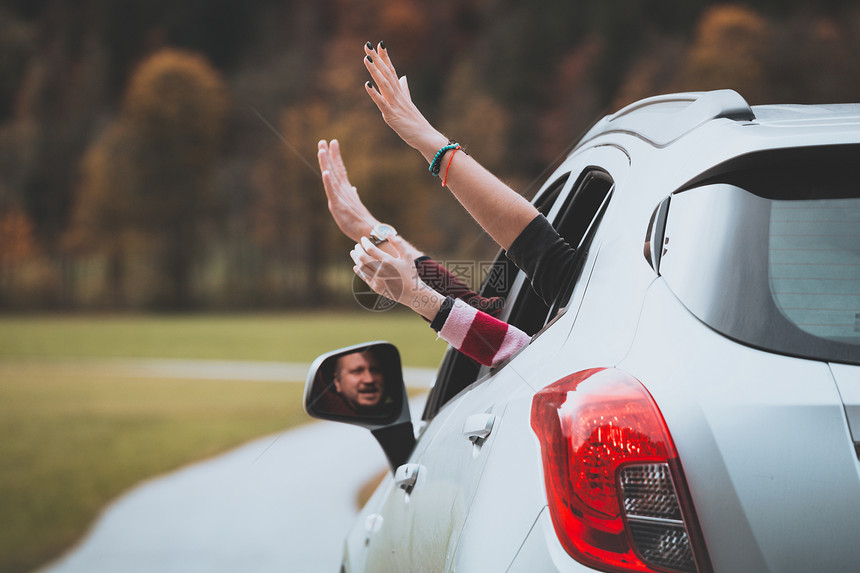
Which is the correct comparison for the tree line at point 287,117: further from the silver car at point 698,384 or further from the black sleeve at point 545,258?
the silver car at point 698,384

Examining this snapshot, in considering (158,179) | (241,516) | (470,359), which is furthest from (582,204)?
(158,179)

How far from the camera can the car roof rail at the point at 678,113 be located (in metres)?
1.41

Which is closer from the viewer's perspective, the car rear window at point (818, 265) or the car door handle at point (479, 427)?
the car rear window at point (818, 265)

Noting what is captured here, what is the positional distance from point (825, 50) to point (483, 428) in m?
56.0

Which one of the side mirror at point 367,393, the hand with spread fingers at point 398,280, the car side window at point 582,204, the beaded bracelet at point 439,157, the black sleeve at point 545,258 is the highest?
the beaded bracelet at point 439,157

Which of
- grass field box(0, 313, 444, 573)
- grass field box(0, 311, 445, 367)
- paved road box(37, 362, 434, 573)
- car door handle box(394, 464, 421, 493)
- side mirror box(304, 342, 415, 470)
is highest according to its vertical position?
side mirror box(304, 342, 415, 470)

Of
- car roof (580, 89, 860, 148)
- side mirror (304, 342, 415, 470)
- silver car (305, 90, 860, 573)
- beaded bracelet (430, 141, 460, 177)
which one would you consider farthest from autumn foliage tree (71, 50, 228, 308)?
silver car (305, 90, 860, 573)

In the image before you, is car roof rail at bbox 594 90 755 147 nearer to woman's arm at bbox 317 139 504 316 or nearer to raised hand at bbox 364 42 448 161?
raised hand at bbox 364 42 448 161

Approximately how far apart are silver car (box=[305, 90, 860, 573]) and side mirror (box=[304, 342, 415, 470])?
2.38 feet

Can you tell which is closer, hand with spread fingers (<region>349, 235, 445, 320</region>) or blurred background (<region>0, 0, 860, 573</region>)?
hand with spread fingers (<region>349, 235, 445, 320</region>)

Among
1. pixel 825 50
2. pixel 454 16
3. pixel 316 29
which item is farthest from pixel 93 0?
pixel 825 50

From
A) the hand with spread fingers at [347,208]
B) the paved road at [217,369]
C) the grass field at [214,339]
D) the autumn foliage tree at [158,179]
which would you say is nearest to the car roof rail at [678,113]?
the hand with spread fingers at [347,208]

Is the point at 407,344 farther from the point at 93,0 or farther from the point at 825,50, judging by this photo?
the point at 93,0

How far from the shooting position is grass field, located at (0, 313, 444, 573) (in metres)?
7.80
